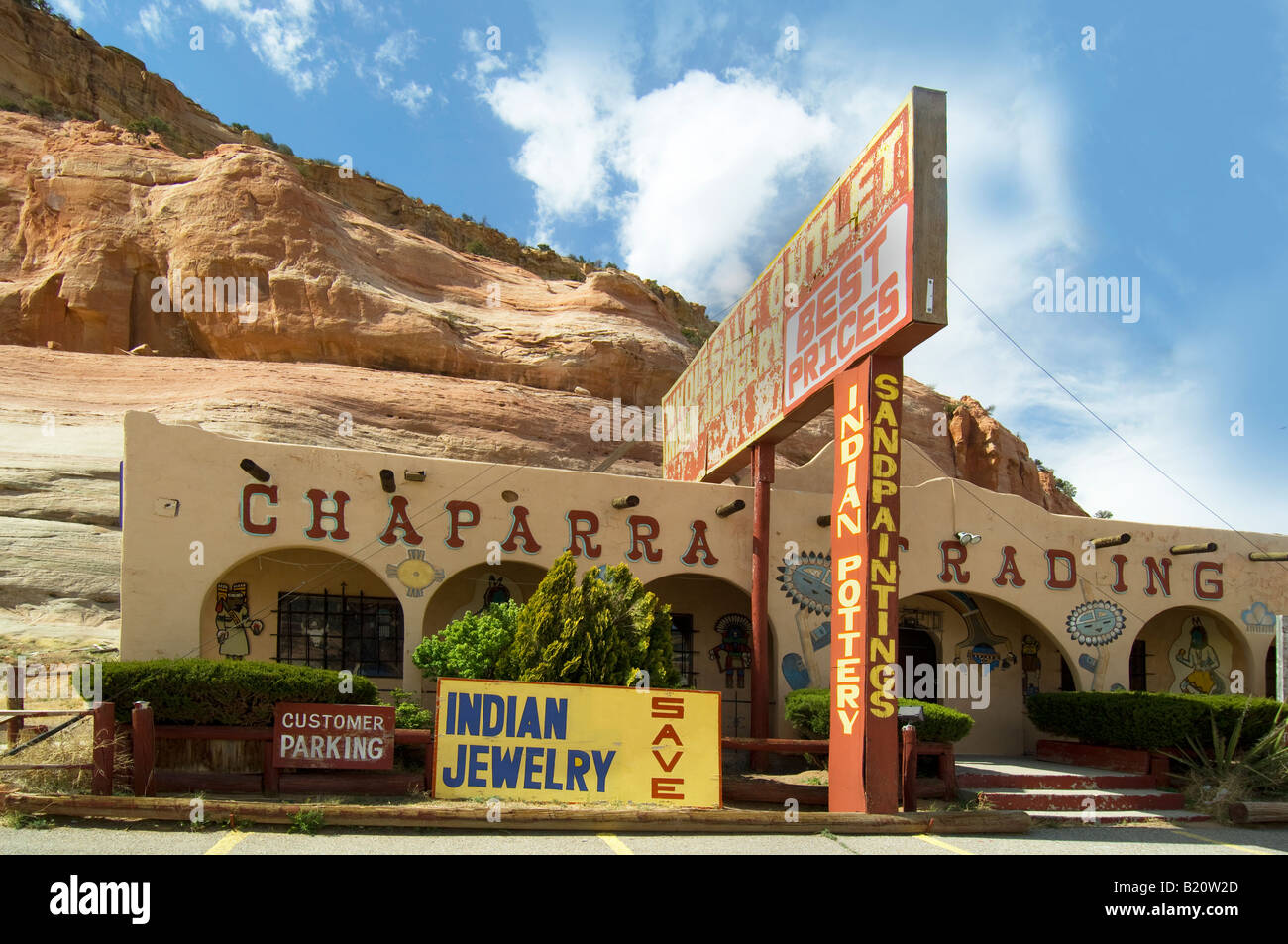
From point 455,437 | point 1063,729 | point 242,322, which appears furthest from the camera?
point 242,322

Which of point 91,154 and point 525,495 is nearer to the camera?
point 525,495

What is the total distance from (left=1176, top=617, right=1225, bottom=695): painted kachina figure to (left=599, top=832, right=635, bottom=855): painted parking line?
13800 millimetres

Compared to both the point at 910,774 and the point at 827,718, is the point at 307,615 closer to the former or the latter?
the point at 827,718

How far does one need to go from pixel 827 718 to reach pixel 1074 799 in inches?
117

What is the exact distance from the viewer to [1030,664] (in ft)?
58.7

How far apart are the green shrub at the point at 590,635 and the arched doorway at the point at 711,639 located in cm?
422

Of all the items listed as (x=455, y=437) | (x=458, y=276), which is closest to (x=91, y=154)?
(x=458, y=276)

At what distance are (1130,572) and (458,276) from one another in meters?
25.8

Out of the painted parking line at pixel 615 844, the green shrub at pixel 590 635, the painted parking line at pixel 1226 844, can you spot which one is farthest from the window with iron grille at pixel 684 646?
the painted parking line at pixel 615 844

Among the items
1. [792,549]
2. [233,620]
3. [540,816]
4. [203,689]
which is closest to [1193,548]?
[792,549]

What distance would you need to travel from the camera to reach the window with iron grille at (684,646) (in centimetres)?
1652

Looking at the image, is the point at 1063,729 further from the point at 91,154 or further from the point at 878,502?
the point at 91,154

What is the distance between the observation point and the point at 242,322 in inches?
1180

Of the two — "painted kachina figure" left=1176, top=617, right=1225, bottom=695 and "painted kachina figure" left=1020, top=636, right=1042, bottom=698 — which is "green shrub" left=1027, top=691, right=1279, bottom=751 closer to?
"painted kachina figure" left=1020, top=636, right=1042, bottom=698
